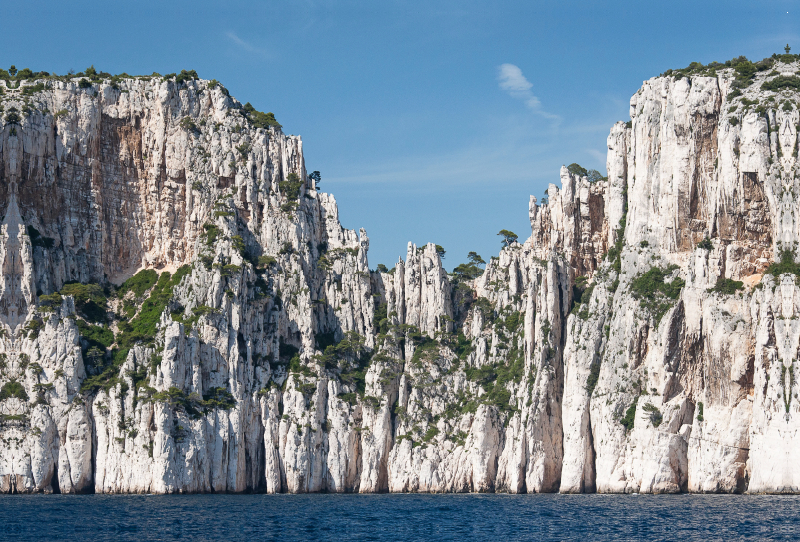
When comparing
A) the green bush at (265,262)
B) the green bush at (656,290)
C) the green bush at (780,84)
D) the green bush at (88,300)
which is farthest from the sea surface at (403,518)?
the green bush at (780,84)

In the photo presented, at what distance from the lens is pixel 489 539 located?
2970 inches

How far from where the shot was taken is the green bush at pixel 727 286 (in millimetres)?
112188

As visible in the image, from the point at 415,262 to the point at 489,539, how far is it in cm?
7331

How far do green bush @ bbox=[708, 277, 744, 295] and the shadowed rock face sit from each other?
338 millimetres

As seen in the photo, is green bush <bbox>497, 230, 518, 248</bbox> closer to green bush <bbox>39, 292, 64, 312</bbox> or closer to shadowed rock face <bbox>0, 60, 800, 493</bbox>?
shadowed rock face <bbox>0, 60, 800, 493</bbox>

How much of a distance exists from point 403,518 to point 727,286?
43.7 metres

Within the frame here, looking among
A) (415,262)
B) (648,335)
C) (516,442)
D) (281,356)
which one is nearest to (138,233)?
(281,356)

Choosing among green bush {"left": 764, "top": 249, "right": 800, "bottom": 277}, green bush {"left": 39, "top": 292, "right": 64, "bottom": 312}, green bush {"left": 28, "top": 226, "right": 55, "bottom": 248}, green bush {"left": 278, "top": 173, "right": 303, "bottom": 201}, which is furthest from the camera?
green bush {"left": 278, "top": 173, "right": 303, "bottom": 201}

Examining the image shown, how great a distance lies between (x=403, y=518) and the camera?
301 ft

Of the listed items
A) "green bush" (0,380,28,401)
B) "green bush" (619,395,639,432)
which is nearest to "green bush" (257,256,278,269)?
"green bush" (0,380,28,401)

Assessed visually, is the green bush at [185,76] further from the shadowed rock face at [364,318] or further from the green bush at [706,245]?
the green bush at [706,245]

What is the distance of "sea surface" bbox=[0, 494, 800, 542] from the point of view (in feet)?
249

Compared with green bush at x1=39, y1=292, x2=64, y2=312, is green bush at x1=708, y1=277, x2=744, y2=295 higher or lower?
lower

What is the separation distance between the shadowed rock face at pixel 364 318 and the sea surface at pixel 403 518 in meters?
8.00
